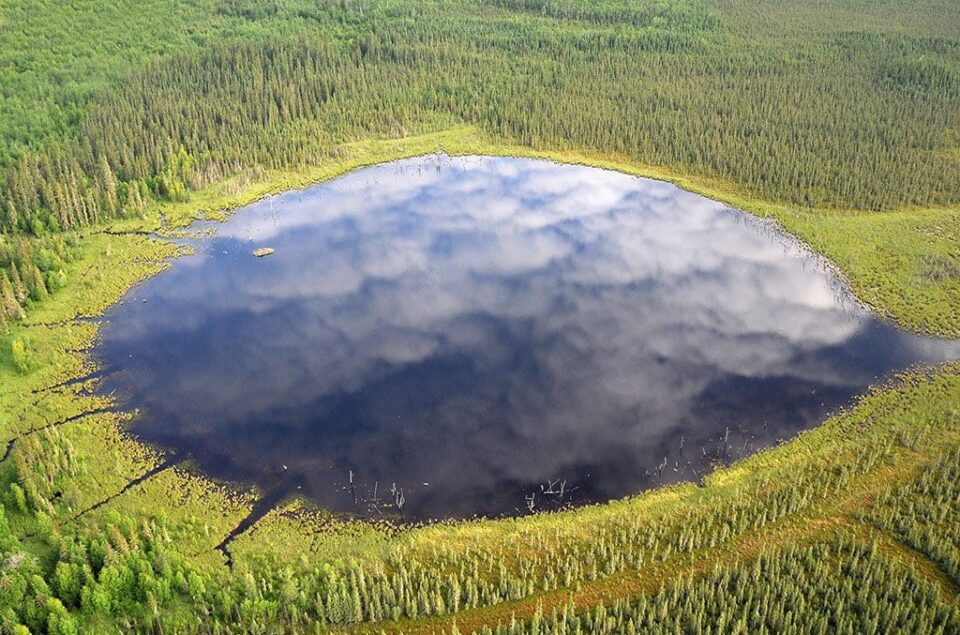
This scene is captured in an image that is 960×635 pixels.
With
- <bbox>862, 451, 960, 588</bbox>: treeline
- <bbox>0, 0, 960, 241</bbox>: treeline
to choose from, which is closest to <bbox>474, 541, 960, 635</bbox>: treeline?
<bbox>862, 451, 960, 588</bbox>: treeline

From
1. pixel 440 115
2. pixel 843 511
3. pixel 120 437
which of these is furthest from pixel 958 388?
pixel 440 115

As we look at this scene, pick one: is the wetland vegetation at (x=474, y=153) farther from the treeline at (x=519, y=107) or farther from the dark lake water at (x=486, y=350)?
the dark lake water at (x=486, y=350)

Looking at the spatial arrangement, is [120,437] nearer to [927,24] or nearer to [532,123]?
[532,123]

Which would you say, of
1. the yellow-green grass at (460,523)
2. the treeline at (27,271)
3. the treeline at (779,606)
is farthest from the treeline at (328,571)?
the treeline at (27,271)

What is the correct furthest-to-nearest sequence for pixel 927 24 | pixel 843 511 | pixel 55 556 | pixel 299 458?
pixel 927 24, pixel 299 458, pixel 843 511, pixel 55 556

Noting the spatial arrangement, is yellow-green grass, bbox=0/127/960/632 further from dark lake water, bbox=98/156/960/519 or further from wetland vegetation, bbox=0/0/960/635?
dark lake water, bbox=98/156/960/519

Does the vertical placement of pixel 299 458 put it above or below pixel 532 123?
below
